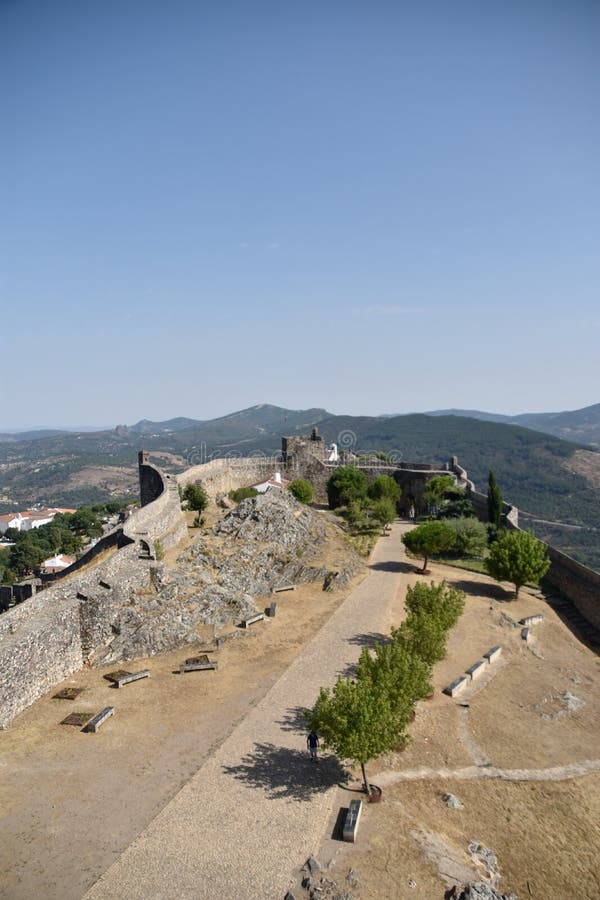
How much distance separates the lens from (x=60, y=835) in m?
13.2

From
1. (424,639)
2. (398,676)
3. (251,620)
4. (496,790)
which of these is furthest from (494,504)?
(398,676)

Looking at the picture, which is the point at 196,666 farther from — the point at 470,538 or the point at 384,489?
the point at 384,489

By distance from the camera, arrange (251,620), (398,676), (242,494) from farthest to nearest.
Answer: (242,494)
(251,620)
(398,676)

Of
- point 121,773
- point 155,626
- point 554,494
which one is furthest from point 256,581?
point 554,494

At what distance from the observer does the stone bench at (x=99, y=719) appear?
57.6 ft

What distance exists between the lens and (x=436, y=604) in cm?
2398

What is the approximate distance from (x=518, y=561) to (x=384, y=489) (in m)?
21.6

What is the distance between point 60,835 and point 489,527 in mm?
34782

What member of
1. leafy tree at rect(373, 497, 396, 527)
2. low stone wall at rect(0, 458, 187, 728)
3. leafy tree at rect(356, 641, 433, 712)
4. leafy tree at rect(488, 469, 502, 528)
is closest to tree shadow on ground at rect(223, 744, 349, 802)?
leafy tree at rect(356, 641, 433, 712)

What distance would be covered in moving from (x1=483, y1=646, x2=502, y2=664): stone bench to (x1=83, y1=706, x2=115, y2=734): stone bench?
1512 centimetres

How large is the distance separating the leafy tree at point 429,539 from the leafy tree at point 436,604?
8.98m

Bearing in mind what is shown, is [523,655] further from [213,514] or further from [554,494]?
[554,494]

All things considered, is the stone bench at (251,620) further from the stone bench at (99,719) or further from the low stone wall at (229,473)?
the low stone wall at (229,473)

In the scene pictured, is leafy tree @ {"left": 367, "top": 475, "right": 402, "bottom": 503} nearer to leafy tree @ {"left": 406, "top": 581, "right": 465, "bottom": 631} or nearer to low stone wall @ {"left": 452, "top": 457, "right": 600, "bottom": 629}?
low stone wall @ {"left": 452, "top": 457, "right": 600, "bottom": 629}
